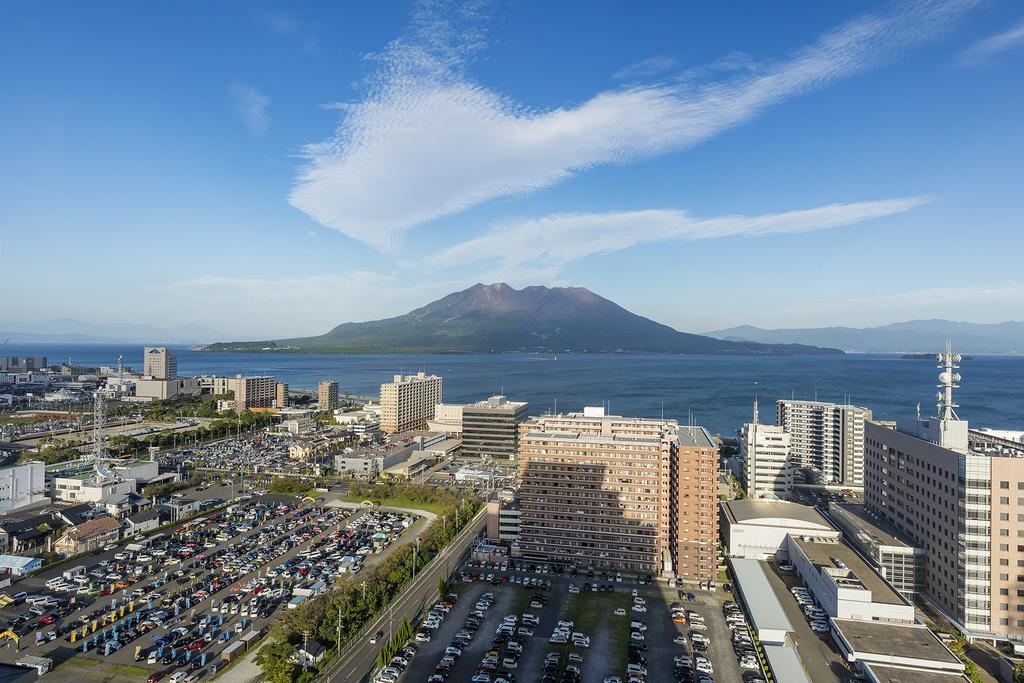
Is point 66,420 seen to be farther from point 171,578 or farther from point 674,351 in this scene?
point 674,351

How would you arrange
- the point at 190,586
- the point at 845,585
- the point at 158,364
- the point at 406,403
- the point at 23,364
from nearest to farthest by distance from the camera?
the point at 845,585
the point at 190,586
the point at 406,403
the point at 158,364
the point at 23,364

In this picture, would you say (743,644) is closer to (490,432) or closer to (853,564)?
(853,564)

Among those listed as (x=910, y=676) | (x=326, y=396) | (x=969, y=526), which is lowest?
(x=910, y=676)

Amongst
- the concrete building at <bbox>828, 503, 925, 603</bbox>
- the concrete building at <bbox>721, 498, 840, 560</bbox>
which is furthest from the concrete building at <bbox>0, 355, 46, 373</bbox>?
the concrete building at <bbox>828, 503, 925, 603</bbox>

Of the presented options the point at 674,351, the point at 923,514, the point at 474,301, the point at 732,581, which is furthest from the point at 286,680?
the point at 474,301

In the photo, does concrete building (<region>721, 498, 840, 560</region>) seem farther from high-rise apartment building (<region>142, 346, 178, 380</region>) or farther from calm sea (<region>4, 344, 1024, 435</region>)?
high-rise apartment building (<region>142, 346, 178, 380</region>)

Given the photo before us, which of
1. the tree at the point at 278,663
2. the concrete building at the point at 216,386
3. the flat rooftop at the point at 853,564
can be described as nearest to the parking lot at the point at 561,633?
the tree at the point at 278,663

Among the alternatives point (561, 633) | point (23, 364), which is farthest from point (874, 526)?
point (23, 364)
